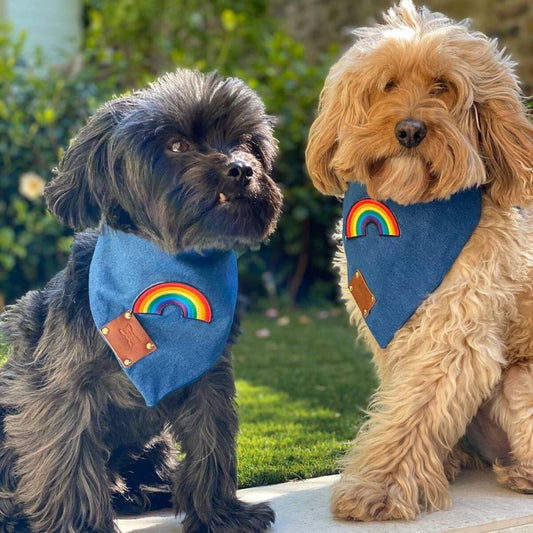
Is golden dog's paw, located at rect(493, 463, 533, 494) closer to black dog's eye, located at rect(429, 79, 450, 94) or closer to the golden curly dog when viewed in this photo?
the golden curly dog

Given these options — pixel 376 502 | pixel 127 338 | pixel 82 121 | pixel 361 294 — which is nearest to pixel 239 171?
pixel 127 338

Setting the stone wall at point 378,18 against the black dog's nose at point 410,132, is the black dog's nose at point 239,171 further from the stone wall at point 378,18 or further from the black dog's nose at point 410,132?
the stone wall at point 378,18

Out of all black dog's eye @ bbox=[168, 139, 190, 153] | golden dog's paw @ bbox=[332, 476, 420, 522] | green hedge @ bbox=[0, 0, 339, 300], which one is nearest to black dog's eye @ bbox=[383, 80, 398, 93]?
black dog's eye @ bbox=[168, 139, 190, 153]

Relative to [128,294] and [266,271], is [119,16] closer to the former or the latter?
[266,271]

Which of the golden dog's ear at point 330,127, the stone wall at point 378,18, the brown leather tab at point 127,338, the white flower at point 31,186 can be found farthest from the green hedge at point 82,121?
the brown leather tab at point 127,338

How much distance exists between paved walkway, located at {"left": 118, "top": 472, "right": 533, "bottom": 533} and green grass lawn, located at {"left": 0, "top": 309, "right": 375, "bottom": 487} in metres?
0.24

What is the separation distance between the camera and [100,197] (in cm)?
233

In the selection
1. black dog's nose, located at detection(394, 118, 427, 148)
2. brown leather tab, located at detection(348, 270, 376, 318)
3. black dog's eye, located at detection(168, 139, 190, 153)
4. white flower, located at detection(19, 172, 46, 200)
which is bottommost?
brown leather tab, located at detection(348, 270, 376, 318)

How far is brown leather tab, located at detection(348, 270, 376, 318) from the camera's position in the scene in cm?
280

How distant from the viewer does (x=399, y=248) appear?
2.75 meters

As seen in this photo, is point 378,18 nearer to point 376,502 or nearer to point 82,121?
point 82,121

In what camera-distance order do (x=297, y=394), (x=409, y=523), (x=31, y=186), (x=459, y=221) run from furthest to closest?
1. (x=31, y=186)
2. (x=297, y=394)
3. (x=459, y=221)
4. (x=409, y=523)

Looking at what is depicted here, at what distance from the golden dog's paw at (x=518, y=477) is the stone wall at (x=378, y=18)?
5.18 m

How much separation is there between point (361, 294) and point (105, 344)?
87cm
